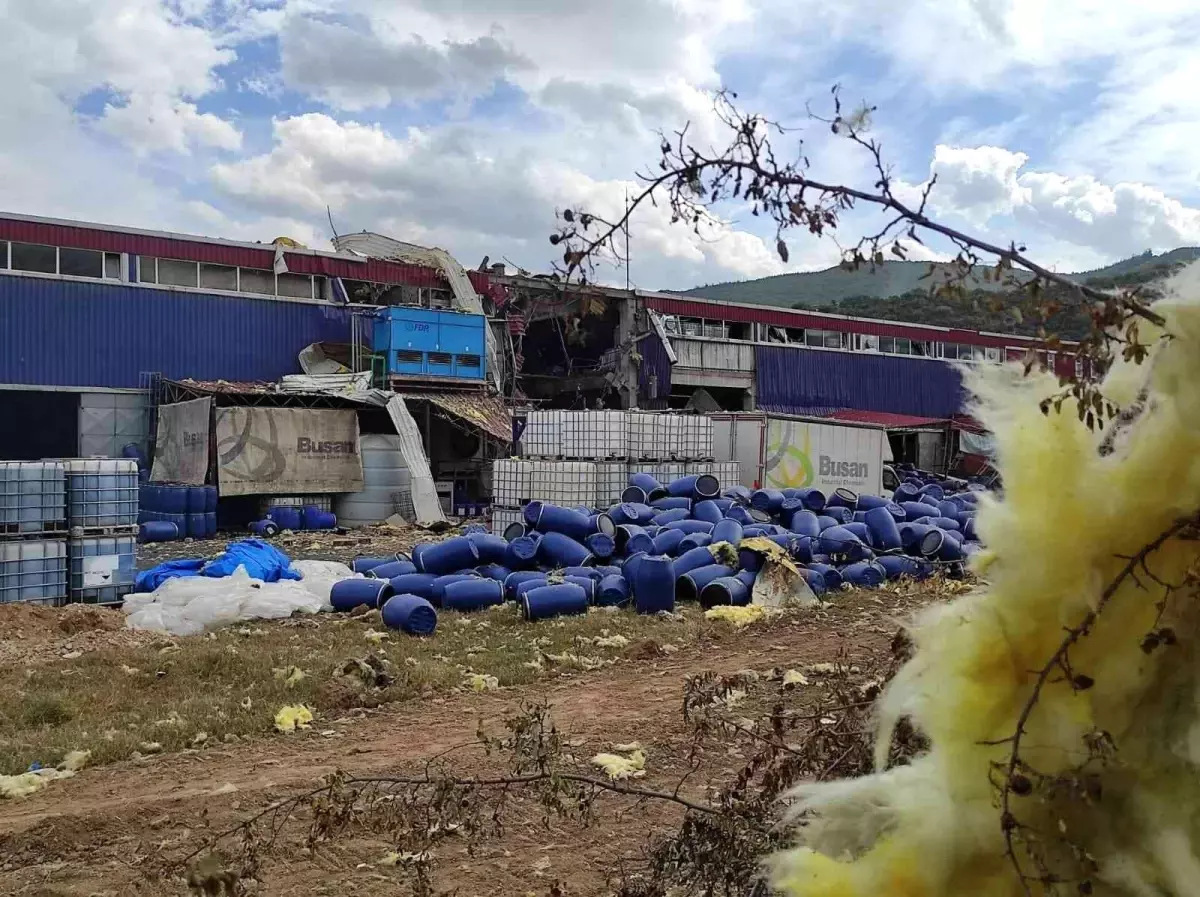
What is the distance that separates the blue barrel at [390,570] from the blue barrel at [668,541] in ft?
10.1

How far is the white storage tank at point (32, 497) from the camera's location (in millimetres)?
10125

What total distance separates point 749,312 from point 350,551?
20584 mm

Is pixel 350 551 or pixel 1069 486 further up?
pixel 1069 486

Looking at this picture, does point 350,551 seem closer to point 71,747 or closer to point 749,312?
point 71,747

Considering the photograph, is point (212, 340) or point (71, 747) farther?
point (212, 340)

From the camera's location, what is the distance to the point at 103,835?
178 inches

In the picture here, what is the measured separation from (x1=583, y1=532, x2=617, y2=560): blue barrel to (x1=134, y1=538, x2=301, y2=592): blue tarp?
12.4ft

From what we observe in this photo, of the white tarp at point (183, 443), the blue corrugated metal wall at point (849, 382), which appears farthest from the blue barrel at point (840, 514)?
the blue corrugated metal wall at point (849, 382)

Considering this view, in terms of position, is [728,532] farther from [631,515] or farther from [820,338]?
[820,338]

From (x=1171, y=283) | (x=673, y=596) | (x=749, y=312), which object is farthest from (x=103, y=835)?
(x=749, y=312)

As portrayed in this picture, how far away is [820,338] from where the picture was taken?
114 feet

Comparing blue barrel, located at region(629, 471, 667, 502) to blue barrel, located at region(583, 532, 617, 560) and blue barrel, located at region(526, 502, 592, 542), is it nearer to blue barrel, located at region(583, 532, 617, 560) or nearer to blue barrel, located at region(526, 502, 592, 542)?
blue barrel, located at region(526, 502, 592, 542)

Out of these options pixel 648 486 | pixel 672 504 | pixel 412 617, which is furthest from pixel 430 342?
pixel 412 617

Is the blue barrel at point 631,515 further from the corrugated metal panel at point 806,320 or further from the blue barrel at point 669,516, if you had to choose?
the corrugated metal panel at point 806,320
